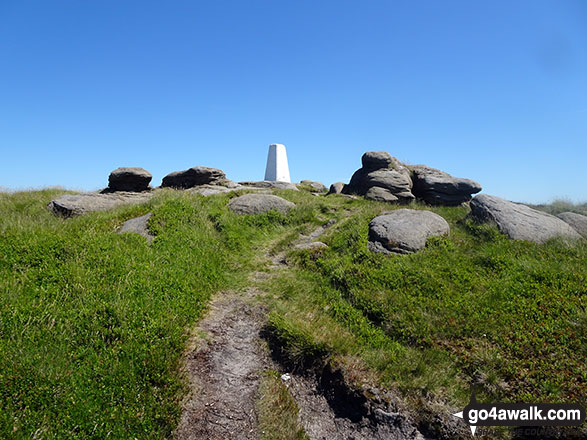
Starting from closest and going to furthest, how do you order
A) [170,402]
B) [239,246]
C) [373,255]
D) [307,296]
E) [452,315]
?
1. [170,402]
2. [452,315]
3. [307,296]
4. [373,255]
5. [239,246]

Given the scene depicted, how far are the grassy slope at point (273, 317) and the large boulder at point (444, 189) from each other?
15357 mm

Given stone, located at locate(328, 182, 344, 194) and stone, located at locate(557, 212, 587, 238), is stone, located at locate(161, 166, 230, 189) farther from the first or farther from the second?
stone, located at locate(557, 212, 587, 238)

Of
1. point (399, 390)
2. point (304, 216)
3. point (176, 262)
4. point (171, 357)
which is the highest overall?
point (304, 216)

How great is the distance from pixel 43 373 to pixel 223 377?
2.67 m

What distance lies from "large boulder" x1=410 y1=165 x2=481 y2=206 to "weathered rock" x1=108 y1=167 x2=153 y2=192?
22567mm

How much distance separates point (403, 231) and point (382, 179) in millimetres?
15241

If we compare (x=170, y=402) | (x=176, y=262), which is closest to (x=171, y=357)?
(x=170, y=402)

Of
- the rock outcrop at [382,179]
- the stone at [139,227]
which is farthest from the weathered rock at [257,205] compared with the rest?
the rock outcrop at [382,179]

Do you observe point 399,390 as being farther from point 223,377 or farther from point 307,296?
point 307,296

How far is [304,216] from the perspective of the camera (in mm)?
16578

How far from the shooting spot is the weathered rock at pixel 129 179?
27.4m

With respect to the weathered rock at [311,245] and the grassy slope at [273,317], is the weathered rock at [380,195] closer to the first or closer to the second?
the grassy slope at [273,317]

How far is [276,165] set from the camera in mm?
40969

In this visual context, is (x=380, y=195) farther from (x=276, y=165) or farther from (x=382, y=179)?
(x=276, y=165)
